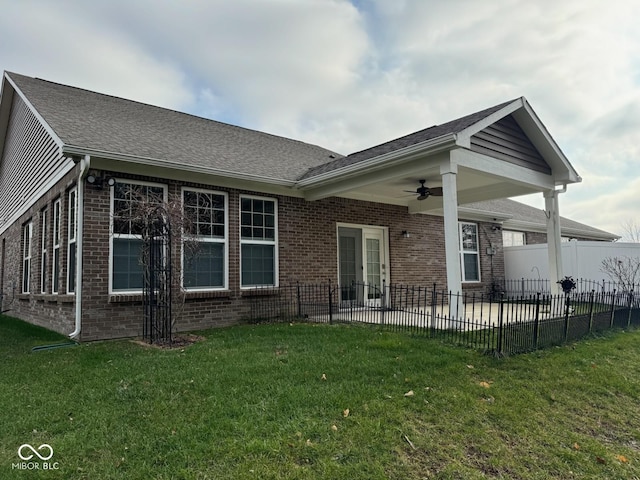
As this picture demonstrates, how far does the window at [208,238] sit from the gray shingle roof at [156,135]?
2.42ft

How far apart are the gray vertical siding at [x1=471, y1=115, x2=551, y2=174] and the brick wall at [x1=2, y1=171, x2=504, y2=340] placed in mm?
3930

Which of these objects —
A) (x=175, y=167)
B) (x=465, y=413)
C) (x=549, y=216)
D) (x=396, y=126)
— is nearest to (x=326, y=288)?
(x=175, y=167)

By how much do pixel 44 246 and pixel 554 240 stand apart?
11.9 metres

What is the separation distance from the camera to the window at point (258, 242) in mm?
9156

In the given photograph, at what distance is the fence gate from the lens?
6.65m

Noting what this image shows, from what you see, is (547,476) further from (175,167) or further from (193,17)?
(193,17)

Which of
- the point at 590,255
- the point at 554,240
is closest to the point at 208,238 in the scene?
the point at 554,240

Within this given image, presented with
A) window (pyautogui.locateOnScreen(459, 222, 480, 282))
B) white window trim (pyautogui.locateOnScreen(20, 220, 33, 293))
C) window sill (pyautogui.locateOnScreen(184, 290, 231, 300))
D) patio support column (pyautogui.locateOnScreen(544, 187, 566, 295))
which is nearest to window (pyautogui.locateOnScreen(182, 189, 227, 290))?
window sill (pyautogui.locateOnScreen(184, 290, 231, 300))

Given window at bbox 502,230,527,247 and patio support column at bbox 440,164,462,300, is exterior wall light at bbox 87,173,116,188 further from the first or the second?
window at bbox 502,230,527,247

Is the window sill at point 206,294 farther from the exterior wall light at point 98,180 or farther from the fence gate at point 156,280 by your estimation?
the exterior wall light at point 98,180

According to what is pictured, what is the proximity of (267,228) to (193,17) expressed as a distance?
19.0 ft

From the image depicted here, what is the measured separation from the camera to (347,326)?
777cm

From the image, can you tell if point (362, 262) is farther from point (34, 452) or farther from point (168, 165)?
point (34, 452)

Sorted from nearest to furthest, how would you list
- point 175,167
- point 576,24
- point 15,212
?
point 175,167, point 576,24, point 15,212
